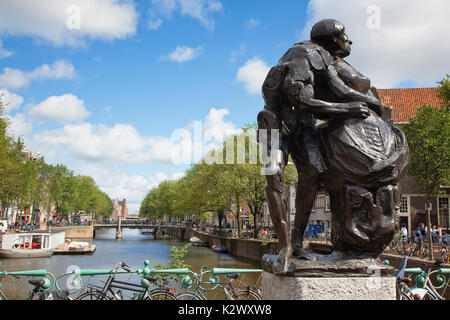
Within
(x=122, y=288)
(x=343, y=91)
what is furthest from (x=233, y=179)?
(x=343, y=91)

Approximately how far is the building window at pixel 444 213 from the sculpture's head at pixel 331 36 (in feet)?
100

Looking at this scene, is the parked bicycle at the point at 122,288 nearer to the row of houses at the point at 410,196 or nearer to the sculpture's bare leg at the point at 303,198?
the sculpture's bare leg at the point at 303,198

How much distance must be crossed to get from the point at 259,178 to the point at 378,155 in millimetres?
27715

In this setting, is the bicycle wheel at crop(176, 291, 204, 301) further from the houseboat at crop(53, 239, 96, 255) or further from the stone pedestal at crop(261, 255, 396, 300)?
the houseboat at crop(53, 239, 96, 255)

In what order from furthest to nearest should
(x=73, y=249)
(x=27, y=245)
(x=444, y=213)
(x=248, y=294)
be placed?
1. (x=73, y=249)
2. (x=27, y=245)
3. (x=444, y=213)
4. (x=248, y=294)

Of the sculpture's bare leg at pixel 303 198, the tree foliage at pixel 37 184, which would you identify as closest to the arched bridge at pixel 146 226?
the tree foliage at pixel 37 184

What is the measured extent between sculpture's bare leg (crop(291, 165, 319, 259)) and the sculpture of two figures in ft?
0.03

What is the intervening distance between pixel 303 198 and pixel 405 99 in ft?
116

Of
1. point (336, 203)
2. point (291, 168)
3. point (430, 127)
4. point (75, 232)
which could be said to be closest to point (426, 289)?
point (336, 203)

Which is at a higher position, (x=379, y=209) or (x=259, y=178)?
(x=259, y=178)

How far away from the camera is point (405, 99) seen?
119 feet

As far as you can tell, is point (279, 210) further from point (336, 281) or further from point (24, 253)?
point (24, 253)

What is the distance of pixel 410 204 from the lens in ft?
104
